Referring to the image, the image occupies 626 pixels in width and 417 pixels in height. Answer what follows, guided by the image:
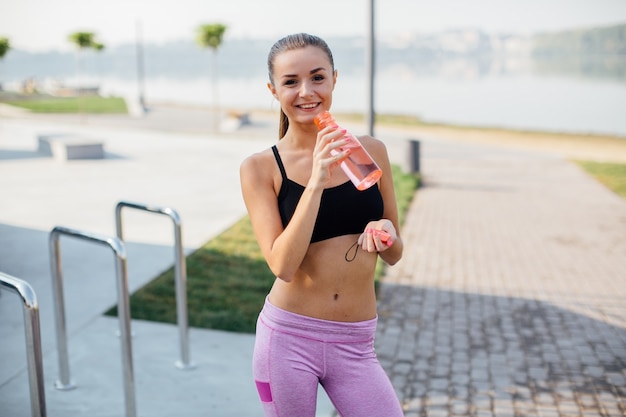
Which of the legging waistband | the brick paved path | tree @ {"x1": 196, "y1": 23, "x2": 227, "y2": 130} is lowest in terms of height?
the brick paved path

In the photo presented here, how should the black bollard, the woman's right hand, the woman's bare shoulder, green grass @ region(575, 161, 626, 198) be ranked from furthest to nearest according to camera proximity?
the black bollard
green grass @ region(575, 161, 626, 198)
the woman's bare shoulder
the woman's right hand

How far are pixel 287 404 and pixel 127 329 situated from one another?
66.1 inches

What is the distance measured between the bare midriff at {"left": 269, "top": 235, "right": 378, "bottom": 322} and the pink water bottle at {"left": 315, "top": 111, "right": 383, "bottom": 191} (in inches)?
10.0

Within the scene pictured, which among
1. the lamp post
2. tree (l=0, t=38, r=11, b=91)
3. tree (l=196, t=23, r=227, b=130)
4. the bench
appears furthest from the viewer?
tree (l=0, t=38, r=11, b=91)

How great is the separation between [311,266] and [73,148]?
40.7 ft

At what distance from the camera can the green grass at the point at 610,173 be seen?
1202 cm

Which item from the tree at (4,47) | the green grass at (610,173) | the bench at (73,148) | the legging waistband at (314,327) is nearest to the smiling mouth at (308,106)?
the legging waistband at (314,327)

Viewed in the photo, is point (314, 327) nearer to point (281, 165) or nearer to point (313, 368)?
point (313, 368)

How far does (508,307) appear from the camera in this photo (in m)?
5.68

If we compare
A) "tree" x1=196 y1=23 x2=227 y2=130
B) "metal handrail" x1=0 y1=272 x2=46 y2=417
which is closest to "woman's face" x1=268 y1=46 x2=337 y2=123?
"metal handrail" x1=0 y1=272 x2=46 y2=417

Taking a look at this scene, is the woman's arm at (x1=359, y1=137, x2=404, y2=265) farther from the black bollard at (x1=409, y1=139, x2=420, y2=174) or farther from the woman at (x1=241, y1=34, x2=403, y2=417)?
the black bollard at (x1=409, y1=139, x2=420, y2=174)

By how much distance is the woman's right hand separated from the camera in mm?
1715

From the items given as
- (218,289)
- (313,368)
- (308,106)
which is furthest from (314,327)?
(218,289)

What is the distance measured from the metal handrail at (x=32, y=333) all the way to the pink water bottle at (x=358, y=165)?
142 centimetres
